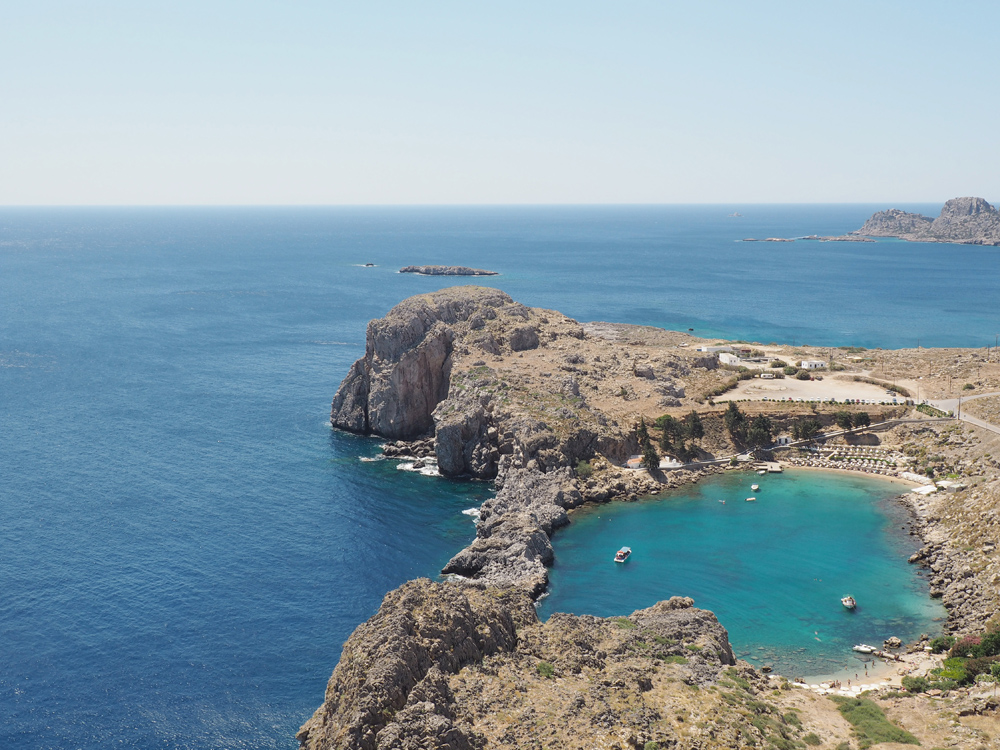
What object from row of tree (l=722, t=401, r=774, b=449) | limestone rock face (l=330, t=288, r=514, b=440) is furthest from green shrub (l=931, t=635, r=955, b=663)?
limestone rock face (l=330, t=288, r=514, b=440)

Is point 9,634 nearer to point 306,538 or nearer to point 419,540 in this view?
point 306,538

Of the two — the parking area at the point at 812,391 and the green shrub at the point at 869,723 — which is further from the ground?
the parking area at the point at 812,391

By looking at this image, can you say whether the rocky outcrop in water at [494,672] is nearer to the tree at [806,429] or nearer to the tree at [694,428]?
the tree at [694,428]

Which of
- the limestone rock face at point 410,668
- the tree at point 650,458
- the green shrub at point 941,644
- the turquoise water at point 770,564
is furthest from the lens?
the tree at point 650,458

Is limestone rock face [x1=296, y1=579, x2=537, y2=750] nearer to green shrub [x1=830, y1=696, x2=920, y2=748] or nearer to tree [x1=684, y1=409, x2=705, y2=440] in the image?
green shrub [x1=830, y1=696, x2=920, y2=748]

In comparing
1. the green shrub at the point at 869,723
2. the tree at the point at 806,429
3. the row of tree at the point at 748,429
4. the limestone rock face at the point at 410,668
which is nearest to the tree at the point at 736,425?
the row of tree at the point at 748,429

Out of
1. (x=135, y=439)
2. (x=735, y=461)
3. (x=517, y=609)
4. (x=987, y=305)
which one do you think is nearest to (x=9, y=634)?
(x=517, y=609)

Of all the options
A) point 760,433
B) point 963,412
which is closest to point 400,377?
point 760,433
